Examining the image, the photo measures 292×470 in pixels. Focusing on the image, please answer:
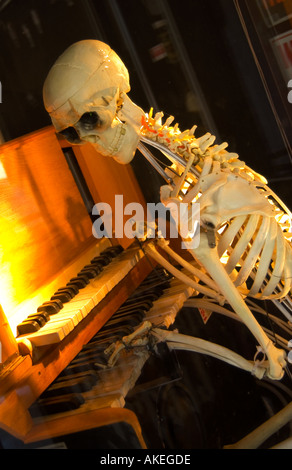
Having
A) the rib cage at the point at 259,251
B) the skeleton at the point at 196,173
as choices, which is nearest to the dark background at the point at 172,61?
the skeleton at the point at 196,173

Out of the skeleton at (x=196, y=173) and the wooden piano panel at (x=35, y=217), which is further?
the wooden piano panel at (x=35, y=217)

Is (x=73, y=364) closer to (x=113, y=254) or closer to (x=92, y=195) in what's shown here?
(x=113, y=254)

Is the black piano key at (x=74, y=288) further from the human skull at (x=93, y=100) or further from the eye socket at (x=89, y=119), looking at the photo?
the eye socket at (x=89, y=119)

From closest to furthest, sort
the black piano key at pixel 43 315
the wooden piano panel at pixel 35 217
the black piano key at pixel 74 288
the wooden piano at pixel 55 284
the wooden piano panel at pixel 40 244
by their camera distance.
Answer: the wooden piano at pixel 55 284
the wooden piano panel at pixel 40 244
the black piano key at pixel 43 315
the wooden piano panel at pixel 35 217
the black piano key at pixel 74 288

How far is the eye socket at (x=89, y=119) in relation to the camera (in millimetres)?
2648

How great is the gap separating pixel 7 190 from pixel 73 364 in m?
0.85

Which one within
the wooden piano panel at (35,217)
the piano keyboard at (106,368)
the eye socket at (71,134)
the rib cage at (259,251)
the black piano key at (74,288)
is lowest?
the piano keyboard at (106,368)

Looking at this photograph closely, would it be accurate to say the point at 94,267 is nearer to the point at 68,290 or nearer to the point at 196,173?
the point at 68,290

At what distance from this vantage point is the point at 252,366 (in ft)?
9.16

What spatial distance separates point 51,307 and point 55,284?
0.36 m

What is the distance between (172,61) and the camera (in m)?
3.68

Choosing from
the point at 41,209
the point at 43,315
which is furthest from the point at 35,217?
the point at 43,315

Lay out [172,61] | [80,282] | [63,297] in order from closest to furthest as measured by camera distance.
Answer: [63,297] → [80,282] → [172,61]
